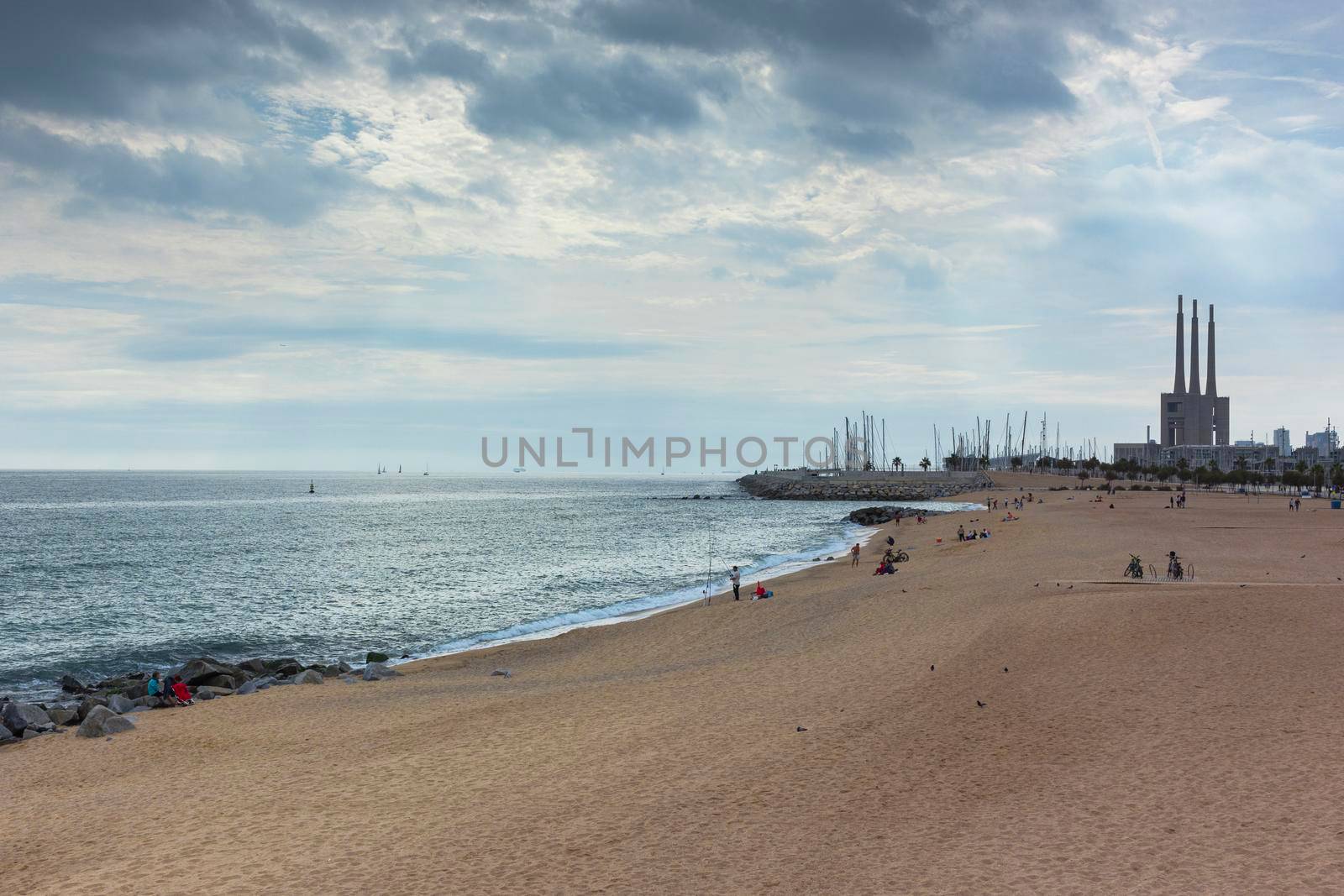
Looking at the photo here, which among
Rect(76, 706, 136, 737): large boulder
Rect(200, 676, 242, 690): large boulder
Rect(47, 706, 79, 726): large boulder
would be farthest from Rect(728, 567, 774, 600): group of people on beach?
Rect(47, 706, 79, 726): large boulder

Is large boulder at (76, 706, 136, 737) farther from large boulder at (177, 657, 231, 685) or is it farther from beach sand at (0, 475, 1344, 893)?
large boulder at (177, 657, 231, 685)

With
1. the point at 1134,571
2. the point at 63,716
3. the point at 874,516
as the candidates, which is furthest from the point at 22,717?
the point at 874,516

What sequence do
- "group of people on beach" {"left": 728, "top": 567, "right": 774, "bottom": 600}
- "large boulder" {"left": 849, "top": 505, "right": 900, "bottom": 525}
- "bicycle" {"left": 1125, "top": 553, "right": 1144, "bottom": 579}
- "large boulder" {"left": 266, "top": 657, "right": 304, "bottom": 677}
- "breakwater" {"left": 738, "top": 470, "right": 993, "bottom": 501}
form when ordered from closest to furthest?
"large boulder" {"left": 266, "top": 657, "right": 304, "bottom": 677}, "bicycle" {"left": 1125, "top": 553, "right": 1144, "bottom": 579}, "group of people on beach" {"left": 728, "top": 567, "right": 774, "bottom": 600}, "large boulder" {"left": 849, "top": 505, "right": 900, "bottom": 525}, "breakwater" {"left": 738, "top": 470, "right": 993, "bottom": 501}

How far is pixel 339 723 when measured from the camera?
1742cm

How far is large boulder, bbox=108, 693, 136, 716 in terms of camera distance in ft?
62.4

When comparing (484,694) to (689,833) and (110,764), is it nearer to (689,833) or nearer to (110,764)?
(110,764)

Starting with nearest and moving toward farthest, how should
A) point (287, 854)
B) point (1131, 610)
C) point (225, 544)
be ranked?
1. point (287, 854)
2. point (1131, 610)
3. point (225, 544)

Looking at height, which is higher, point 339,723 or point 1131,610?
point 1131,610

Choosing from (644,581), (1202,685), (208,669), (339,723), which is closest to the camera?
(1202,685)

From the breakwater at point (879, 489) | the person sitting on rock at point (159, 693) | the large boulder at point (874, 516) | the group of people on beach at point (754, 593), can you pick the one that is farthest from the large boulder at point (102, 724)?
the breakwater at point (879, 489)

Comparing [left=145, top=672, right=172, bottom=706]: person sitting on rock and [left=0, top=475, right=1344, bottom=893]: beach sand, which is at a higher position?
[left=0, top=475, right=1344, bottom=893]: beach sand

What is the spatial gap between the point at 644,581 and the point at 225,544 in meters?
38.7

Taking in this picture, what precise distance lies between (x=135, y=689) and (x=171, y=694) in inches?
63.6

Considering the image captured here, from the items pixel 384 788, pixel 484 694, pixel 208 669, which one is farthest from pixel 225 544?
pixel 384 788
